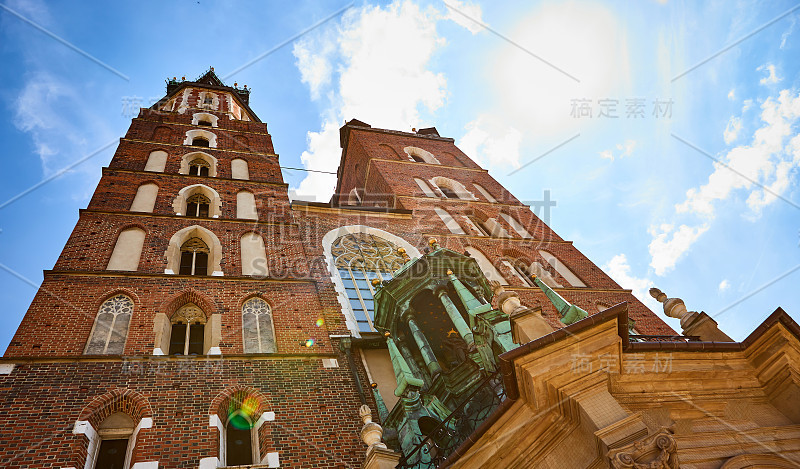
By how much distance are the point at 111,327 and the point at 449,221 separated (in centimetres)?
1162

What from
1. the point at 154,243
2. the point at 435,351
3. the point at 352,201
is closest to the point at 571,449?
the point at 435,351

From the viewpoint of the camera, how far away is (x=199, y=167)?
18.7 m

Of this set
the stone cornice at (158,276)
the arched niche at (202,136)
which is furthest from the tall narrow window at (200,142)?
the stone cornice at (158,276)

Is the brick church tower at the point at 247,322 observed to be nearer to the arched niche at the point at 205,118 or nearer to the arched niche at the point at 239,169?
the arched niche at the point at 239,169

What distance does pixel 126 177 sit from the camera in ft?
53.5

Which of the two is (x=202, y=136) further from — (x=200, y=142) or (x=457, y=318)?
(x=457, y=318)

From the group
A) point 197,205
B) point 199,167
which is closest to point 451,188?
point 199,167

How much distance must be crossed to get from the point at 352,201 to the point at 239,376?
18.4 m

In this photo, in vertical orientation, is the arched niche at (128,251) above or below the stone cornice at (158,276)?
above

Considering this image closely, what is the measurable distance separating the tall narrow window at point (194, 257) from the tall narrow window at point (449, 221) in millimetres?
8075

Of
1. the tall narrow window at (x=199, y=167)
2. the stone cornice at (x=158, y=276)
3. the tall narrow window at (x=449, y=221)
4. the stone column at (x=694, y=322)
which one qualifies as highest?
the tall narrow window at (x=199, y=167)

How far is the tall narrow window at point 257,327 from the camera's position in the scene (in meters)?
10.8

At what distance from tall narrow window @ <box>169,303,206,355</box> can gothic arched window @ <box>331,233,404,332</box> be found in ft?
11.4

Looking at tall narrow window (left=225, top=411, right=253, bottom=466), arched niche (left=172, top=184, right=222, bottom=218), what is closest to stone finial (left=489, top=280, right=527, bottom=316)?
tall narrow window (left=225, top=411, right=253, bottom=466)
